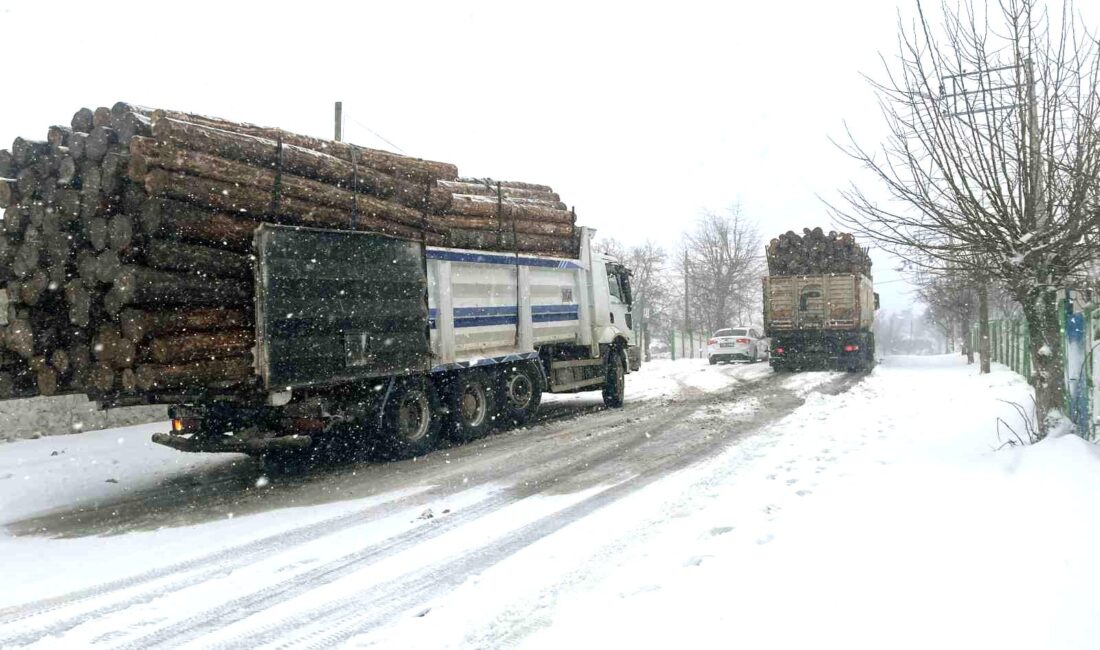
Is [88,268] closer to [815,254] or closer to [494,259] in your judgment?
[494,259]

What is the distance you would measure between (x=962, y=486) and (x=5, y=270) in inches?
345

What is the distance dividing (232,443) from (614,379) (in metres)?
7.95

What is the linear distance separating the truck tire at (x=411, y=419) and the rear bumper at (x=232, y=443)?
1227mm

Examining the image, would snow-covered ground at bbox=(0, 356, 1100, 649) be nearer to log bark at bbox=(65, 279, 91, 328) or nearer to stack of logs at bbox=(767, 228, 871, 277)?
log bark at bbox=(65, 279, 91, 328)

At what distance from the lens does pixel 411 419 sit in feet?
31.8

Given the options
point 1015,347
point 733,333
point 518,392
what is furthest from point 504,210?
point 733,333

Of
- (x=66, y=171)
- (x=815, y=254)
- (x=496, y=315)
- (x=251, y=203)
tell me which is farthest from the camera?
(x=815, y=254)

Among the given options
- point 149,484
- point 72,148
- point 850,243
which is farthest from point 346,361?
point 850,243

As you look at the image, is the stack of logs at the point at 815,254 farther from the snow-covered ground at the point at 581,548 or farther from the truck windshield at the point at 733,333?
the snow-covered ground at the point at 581,548

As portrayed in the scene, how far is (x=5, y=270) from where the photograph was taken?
24.7 feet

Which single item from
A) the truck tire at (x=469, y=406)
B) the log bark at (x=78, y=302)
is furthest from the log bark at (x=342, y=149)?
the truck tire at (x=469, y=406)

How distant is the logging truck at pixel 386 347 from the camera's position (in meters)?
7.84

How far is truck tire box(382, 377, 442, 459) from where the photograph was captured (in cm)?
926

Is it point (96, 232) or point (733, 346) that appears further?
point (733, 346)
